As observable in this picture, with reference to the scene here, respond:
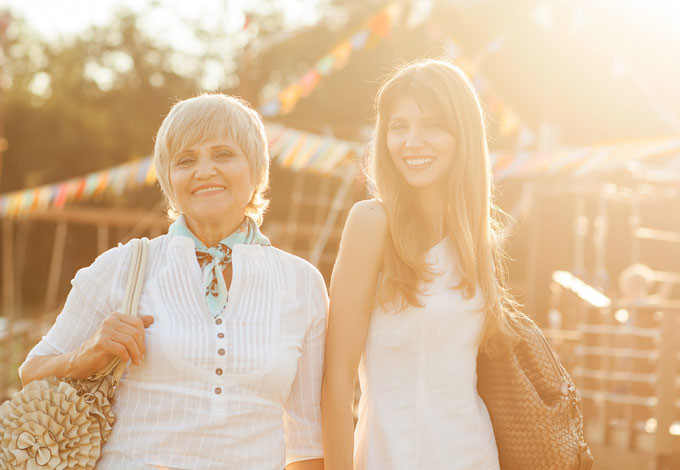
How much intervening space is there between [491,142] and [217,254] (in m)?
1.32

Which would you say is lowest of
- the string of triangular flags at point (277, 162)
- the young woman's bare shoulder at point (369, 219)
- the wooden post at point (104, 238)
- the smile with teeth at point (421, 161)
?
the young woman's bare shoulder at point (369, 219)

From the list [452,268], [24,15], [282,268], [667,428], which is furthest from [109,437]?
[24,15]

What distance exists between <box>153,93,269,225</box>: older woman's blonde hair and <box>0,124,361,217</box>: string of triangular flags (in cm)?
533

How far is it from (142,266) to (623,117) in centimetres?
1241

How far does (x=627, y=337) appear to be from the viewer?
18.9 feet

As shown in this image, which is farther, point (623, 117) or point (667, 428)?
point (623, 117)

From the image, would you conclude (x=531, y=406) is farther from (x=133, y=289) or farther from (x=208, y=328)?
(x=133, y=289)

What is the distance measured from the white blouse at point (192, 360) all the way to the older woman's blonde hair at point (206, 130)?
0.71 ft

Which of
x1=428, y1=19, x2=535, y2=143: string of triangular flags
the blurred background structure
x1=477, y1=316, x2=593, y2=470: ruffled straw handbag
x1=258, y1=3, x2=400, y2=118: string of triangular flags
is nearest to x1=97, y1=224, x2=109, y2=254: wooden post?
the blurred background structure

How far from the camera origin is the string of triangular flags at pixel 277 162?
8.57 m

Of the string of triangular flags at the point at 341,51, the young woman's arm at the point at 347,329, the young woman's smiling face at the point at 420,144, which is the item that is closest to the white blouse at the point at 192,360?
the young woman's arm at the point at 347,329

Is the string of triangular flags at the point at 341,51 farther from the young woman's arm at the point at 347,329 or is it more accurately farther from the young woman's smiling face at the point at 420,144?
the young woman's arm at the point at 347,329

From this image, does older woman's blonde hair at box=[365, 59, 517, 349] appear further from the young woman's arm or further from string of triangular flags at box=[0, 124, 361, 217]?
string of triangular flags at box=[0, 124, 361, 217]

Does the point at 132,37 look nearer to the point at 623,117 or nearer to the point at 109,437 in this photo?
the point at 623,117
